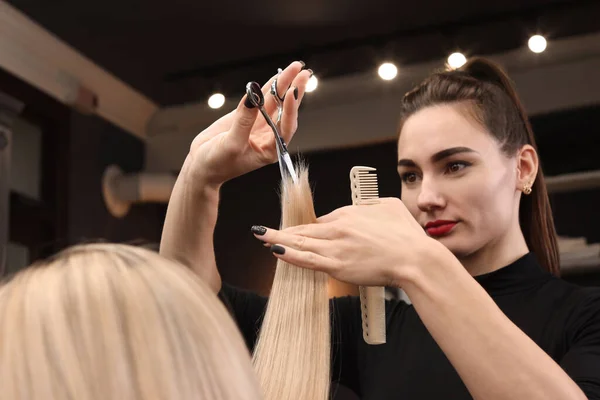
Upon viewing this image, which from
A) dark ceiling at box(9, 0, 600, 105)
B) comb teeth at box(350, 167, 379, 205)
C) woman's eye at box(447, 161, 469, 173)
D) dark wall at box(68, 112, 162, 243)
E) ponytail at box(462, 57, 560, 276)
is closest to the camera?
comb teeth at box(350, 167, 379, 205)

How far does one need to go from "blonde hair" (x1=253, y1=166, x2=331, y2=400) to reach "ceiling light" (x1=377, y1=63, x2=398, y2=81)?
2.48 metres

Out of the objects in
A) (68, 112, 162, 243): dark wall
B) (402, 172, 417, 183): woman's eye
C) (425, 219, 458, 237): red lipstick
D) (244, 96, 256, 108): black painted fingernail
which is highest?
(68, 112, 162, 243): dark wall

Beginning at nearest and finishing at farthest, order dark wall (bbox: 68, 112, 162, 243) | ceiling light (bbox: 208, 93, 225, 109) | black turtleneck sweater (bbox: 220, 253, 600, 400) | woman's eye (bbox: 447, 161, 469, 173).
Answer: black turtleneck sweater (bbox: 220, 253, 600, 400), woman's eye (bbox: 447, 161, 469, 173), ceiling light (bbox: 208, 93, 225, 109), dark wall (bbox: 68, 112, 162, 243)

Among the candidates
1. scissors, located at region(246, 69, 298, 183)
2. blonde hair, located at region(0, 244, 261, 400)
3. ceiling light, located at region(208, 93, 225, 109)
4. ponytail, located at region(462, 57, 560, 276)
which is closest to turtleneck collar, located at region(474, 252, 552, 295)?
ponytail, located at region(462, 57, 560, 276)

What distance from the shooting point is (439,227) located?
1.21 meters

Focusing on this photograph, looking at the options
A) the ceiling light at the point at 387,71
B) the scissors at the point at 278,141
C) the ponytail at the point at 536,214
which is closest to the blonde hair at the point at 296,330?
the scissors at the point at 278,141

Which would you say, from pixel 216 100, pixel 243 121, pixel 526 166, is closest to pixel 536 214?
pixel 526 166

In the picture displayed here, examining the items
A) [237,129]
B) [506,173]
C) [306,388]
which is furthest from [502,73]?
[306,388]

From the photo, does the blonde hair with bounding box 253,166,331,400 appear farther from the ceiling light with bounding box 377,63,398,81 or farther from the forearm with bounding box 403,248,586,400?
the ceiling light with bounding box 377,63,398,81

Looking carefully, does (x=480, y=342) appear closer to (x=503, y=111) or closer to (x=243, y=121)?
(x=243, y=121)

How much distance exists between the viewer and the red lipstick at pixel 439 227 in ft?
3.94

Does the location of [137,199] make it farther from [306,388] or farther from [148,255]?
[148,255]

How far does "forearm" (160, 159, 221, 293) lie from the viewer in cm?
113

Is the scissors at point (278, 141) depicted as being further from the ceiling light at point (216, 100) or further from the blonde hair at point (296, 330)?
the ceiling light at point (216, 100)
